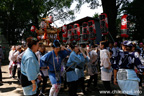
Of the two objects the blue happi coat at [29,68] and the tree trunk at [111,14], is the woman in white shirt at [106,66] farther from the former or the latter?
the tree trunk at [111,14]

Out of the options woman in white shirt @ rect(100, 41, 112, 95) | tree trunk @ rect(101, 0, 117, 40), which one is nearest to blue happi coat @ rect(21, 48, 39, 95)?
woman in white shirt @ rect(100, 41, 112, 95)

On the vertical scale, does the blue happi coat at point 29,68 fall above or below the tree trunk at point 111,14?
below

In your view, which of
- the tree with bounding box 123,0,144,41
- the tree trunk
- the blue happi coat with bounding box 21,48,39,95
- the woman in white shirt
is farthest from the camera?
the tree with bounding box 123,0,144,41

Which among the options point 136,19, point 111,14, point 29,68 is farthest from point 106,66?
point 136,19

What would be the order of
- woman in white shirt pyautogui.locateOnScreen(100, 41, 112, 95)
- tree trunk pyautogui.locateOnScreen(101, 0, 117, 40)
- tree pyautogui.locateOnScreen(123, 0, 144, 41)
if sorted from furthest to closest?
tree pyautogui.locateOnScreen(123, 0, 144, 41)
tree trunk pyautogui.locateOnScreen(101, 0, 117, 40)
woman in white shirt pyautogui.locateOnScreen(100, 41, 112, 95)

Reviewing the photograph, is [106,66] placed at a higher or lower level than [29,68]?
lower

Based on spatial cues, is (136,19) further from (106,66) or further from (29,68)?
(29,68)

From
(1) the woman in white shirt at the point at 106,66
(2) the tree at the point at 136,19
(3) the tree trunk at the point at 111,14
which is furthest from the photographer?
(2) the tree at the point at 136,19

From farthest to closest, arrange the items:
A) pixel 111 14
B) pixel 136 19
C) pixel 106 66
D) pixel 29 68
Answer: pixel 136 19 → pixel 111 14 → pixel 106 66 → pixel 29 68

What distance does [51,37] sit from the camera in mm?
16719

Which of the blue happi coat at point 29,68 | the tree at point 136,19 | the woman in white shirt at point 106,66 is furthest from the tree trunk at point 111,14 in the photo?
the tree at point 136,19

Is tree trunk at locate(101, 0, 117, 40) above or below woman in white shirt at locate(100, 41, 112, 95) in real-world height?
above

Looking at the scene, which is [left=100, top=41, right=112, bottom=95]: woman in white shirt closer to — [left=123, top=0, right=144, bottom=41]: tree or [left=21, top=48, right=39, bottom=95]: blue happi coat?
[left=21, top=48, right=39, bottom=95]: blue happi coat

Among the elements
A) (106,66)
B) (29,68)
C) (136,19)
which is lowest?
(106,66)
